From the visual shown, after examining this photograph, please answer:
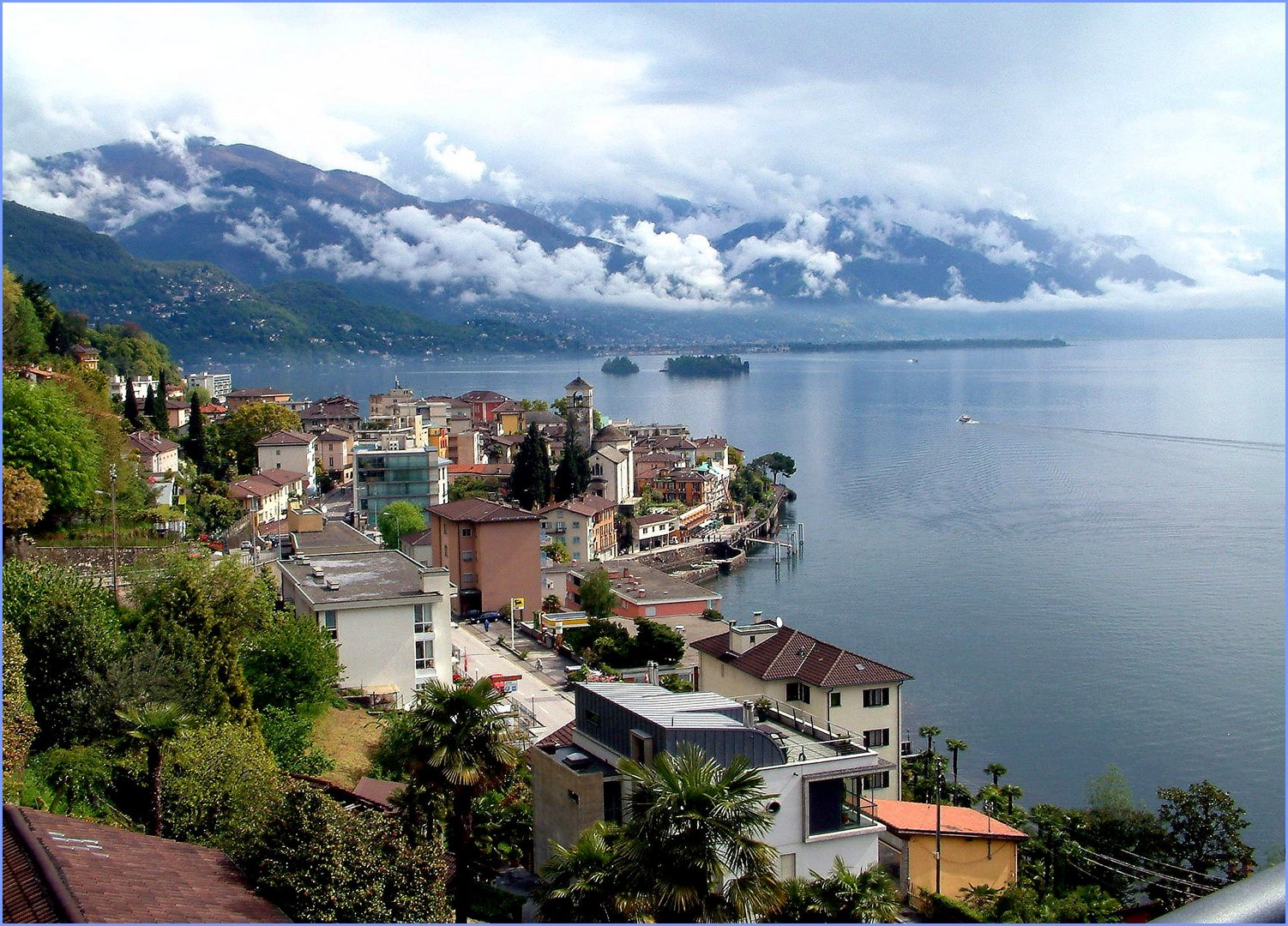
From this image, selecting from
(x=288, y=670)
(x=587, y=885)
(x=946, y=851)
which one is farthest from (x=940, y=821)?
(x=288, y=670)

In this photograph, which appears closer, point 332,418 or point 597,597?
point 597,597

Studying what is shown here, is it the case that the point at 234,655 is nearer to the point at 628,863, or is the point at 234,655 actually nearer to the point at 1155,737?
the point at 628,863

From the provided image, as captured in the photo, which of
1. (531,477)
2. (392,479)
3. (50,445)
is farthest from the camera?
(531,477)

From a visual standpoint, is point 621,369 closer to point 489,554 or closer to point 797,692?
point 489,554

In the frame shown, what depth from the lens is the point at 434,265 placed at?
12962 cm

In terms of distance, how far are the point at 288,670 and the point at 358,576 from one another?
1.89 m

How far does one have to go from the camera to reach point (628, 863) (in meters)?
2.63

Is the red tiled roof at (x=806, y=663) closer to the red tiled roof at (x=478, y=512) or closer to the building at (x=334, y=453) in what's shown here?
the red tiled roof at (x=478, y=512)

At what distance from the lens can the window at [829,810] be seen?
4020 millimetres

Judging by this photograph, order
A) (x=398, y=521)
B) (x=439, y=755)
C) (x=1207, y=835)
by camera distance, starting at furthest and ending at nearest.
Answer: (x=398, y=521) < (x=1207, y=835) < (x=439, y=755)

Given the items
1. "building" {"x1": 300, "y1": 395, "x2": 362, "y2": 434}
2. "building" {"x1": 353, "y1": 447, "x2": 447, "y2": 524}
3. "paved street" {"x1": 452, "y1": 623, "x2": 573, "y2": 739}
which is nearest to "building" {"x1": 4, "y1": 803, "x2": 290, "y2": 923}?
"paved street" {"x1": 452, "y1": 623, "x2": 573, "y2": 739}

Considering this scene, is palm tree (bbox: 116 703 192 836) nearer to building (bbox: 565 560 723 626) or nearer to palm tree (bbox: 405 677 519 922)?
palm tree (bbox: 405 677 519 922)

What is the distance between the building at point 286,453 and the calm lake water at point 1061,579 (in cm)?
618

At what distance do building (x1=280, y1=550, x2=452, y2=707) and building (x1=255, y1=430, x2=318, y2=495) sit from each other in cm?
1008
